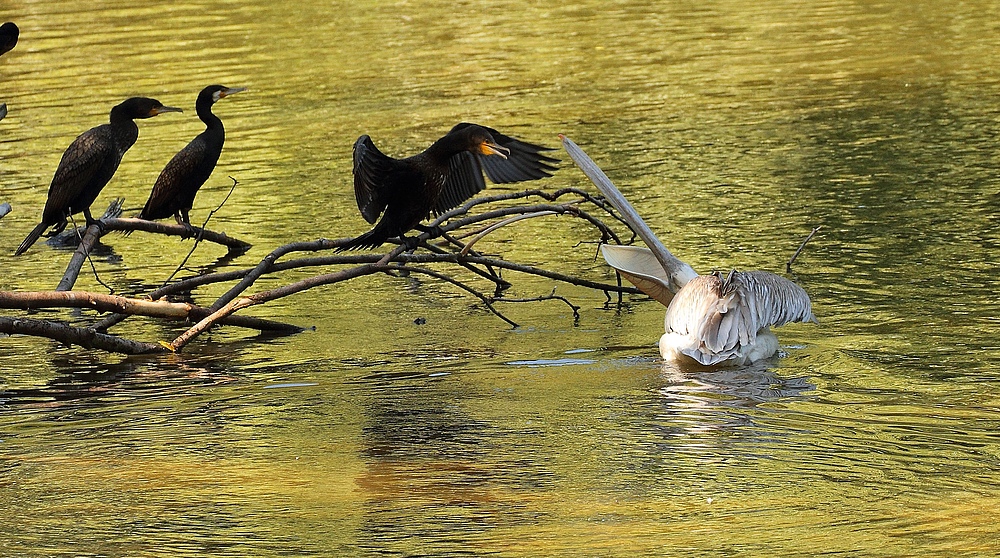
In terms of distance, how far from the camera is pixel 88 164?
294 inches

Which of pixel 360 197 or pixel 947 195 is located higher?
pixel 360 197

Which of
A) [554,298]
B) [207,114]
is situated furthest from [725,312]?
[207,114]

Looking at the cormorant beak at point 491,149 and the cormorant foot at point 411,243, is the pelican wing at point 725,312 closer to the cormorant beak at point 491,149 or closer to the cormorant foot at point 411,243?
the cormorant beak at point 491,149

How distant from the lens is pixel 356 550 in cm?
409

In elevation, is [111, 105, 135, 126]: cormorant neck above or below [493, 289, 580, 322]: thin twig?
above

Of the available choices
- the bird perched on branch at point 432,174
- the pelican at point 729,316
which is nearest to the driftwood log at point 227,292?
the bird perched on branch at point 432,174

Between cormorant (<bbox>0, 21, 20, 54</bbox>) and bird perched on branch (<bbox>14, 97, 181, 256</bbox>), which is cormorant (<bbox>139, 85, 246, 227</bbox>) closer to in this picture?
bird perched on branch (<bbox>14, 97, 181, 256</bbox>)

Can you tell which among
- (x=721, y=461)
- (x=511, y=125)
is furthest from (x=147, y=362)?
(x=511, y=125)

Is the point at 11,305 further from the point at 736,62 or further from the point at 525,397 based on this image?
the point at 736,62

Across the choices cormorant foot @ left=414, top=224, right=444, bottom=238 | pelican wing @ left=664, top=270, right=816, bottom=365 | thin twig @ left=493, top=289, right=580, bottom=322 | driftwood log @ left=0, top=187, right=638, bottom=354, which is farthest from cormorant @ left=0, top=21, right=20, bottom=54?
pelican wing @ left=664, top=270, right=816, bottom=365

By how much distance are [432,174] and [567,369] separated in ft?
3.47

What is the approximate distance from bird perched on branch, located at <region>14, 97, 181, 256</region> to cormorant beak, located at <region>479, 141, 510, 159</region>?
7.07 ft

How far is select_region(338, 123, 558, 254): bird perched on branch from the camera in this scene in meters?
6.38

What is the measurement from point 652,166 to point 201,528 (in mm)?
6894
